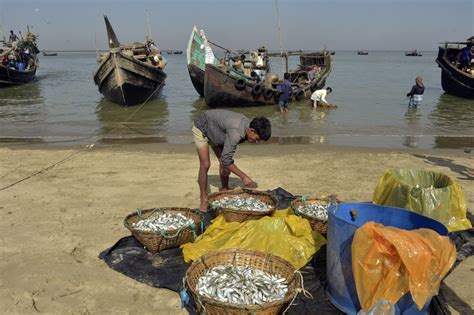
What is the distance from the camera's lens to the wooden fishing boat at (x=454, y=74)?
23.4m

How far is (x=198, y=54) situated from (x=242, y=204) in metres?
18.3

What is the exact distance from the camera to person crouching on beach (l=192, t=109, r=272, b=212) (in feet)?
15.0

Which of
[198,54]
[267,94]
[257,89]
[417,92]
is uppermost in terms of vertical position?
[198,54]

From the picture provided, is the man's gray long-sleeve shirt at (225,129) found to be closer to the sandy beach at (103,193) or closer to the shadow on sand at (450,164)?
the sandy beach at (103,193)

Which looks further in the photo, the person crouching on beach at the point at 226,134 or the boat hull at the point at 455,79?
the boat hull at the point at 455,79

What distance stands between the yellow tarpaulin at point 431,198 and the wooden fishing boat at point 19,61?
30.0 meters

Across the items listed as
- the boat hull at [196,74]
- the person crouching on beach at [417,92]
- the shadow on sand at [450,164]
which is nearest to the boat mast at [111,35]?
the boat hull at [196,74]

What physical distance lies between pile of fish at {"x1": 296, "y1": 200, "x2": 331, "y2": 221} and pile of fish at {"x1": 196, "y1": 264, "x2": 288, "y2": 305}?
1.34 metres

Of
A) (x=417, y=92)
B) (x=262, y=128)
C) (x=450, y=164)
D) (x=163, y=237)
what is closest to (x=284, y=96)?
(x=417, y=92)

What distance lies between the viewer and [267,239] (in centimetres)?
421

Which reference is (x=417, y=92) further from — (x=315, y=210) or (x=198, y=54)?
(x=315, y=210)

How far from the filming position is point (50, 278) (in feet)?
13.0

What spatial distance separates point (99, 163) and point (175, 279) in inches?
209

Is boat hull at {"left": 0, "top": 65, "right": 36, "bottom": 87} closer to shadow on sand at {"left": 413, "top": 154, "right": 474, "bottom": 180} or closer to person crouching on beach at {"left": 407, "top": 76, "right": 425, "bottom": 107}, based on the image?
person crouching on beach at {"left": 407, "top": 76, "right": 425, "bottom": 107}
